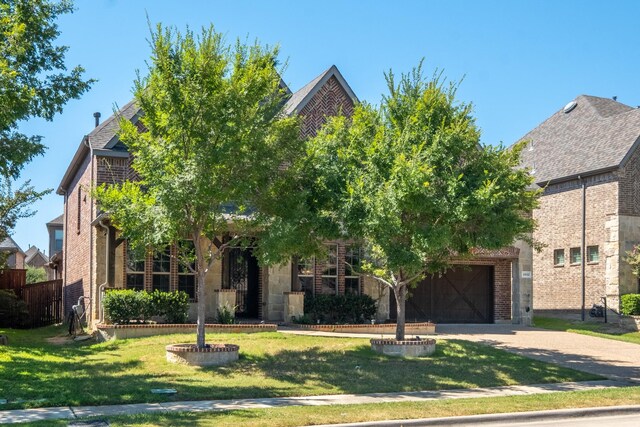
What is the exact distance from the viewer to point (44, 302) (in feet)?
103

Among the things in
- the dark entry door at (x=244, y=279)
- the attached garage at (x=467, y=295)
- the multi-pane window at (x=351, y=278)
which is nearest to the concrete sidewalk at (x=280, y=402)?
the multi-pane window at (x=351, y=278)

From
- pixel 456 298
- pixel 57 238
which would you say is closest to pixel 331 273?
pixel 456 298

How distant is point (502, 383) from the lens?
1540 centimetres

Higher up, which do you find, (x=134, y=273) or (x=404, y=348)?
(x=134, y=273)

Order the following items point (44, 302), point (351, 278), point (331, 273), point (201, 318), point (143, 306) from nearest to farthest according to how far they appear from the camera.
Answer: point (201, 318) < point (143, 306) < point (331, 273) < point (351, 278) < point (44, 302)

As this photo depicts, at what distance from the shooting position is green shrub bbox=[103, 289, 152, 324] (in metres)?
20.2

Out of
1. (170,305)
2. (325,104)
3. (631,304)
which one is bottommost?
(631,304)

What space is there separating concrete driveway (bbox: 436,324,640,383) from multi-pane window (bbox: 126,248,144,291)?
936cm

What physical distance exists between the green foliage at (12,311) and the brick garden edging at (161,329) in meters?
9.87

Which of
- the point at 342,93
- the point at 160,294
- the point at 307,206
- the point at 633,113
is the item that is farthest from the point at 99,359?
the point at 633,113

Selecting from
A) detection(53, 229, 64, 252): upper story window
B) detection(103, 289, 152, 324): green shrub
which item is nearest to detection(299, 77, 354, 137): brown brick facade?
detection(103, 289, 152, 324): green shrub

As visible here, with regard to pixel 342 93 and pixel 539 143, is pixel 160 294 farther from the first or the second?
pixel 539 143

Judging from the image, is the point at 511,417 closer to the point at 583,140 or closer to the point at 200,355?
the point at 200,355

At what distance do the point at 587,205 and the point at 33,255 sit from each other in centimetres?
6275
